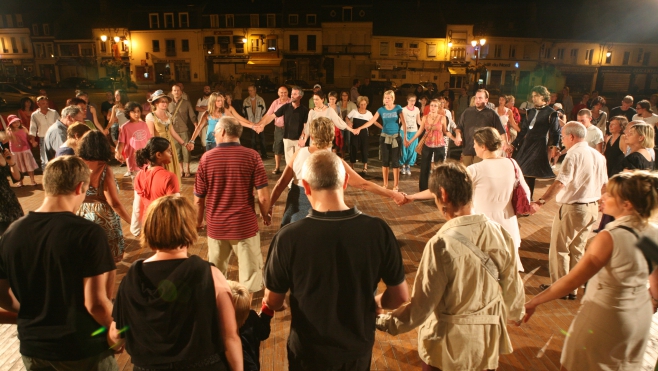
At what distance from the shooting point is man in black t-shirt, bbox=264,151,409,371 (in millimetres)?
2078

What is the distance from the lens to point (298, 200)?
4.14 meters

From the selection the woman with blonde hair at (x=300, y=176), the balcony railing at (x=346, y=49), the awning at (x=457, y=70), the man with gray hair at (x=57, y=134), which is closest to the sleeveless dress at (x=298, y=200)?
the woman with blonde hair at (x=300, y=176)

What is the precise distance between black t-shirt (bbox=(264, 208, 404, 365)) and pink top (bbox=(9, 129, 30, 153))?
29.6 feet

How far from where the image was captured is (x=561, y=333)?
13.5ft

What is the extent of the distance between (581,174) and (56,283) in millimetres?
4637

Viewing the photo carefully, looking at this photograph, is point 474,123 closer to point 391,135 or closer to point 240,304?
point 391,135

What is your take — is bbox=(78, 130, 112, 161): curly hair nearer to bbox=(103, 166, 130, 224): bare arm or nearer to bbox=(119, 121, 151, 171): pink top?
bbox=(103, 166, 130, 224): bare arm

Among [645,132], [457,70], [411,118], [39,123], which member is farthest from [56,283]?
[457,70]

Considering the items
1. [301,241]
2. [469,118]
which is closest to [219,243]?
[301,241]

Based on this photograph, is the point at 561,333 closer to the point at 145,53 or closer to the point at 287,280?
the point at 287,280

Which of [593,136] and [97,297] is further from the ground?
[593,136]

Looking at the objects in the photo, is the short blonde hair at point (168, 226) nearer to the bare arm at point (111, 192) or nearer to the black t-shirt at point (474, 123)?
the bare arm at point (111, 192)

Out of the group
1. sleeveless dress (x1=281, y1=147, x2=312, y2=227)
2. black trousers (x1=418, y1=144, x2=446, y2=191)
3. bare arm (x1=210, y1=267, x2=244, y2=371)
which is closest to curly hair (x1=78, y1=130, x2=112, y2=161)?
sleeveless dress (x1=281, y1=147, x2=312, y2=227)

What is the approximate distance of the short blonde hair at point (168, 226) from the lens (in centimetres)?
204
